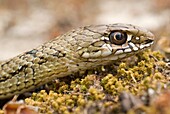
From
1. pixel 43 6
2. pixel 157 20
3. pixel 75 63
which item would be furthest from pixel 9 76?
pixel 43 6

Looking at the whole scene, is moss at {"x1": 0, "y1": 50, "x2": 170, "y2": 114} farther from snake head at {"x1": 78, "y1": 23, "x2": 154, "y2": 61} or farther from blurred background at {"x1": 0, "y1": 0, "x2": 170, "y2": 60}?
blurred background at {"x1": 0, "y1": 0, "x2": 170, "y2": 60}

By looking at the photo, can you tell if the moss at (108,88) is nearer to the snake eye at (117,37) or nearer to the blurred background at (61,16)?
the snake eye at (117,37)

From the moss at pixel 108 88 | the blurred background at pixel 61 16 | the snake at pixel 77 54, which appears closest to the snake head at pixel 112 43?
the snake at pixel 77 54

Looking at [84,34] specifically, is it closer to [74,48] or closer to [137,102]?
[74,48]

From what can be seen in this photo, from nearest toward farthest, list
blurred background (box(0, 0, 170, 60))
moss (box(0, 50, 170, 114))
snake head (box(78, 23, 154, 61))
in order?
moss (box(0, 50, 170, 114)), snake head (box(78, 23, 154, 61)), blurred background (box(0, 0, 170, 60))

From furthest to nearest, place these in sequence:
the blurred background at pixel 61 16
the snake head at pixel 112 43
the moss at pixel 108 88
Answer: the blurred background at pixel 61 16, the snake head at pixel 112 43, the moss at pixel 108 88

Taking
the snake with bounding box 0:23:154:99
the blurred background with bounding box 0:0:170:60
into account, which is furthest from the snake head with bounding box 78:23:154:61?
the blurred background with bounding box 0:0:170:60
